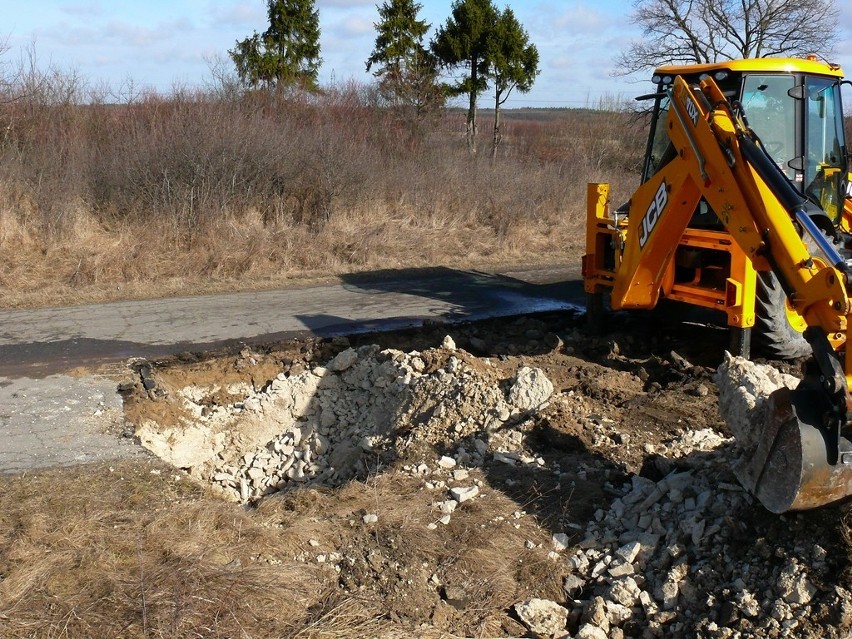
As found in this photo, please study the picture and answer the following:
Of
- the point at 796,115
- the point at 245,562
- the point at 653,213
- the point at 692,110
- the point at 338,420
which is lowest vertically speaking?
the point at 245,562

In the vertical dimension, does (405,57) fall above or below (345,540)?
above

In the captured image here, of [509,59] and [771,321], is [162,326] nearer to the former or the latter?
[771,321]

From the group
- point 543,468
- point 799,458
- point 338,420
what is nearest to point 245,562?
point 543,468

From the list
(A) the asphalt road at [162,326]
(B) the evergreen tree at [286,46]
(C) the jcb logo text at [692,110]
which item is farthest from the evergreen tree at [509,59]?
(C) the jcb logo text at [692,110]

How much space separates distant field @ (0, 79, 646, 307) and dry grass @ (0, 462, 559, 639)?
6336 millimetres

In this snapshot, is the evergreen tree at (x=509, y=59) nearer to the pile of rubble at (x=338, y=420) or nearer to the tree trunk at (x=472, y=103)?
the tree trunk at (x=472, y=103)

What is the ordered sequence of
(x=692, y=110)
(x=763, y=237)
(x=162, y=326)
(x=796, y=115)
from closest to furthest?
(x=763, y=237)
(x=692, y=110)
(x=796, y=115)
(x=162, y=326)

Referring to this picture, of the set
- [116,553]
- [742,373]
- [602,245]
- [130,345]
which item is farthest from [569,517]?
[130,345]

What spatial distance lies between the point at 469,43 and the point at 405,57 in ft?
6.92

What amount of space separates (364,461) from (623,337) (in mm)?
3483

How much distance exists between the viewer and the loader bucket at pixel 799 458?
4.13 m

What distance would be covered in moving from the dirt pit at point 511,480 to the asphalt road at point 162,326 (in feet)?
1.61

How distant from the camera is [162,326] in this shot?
9609 millimetres

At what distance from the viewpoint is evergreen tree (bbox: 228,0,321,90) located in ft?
70.2
